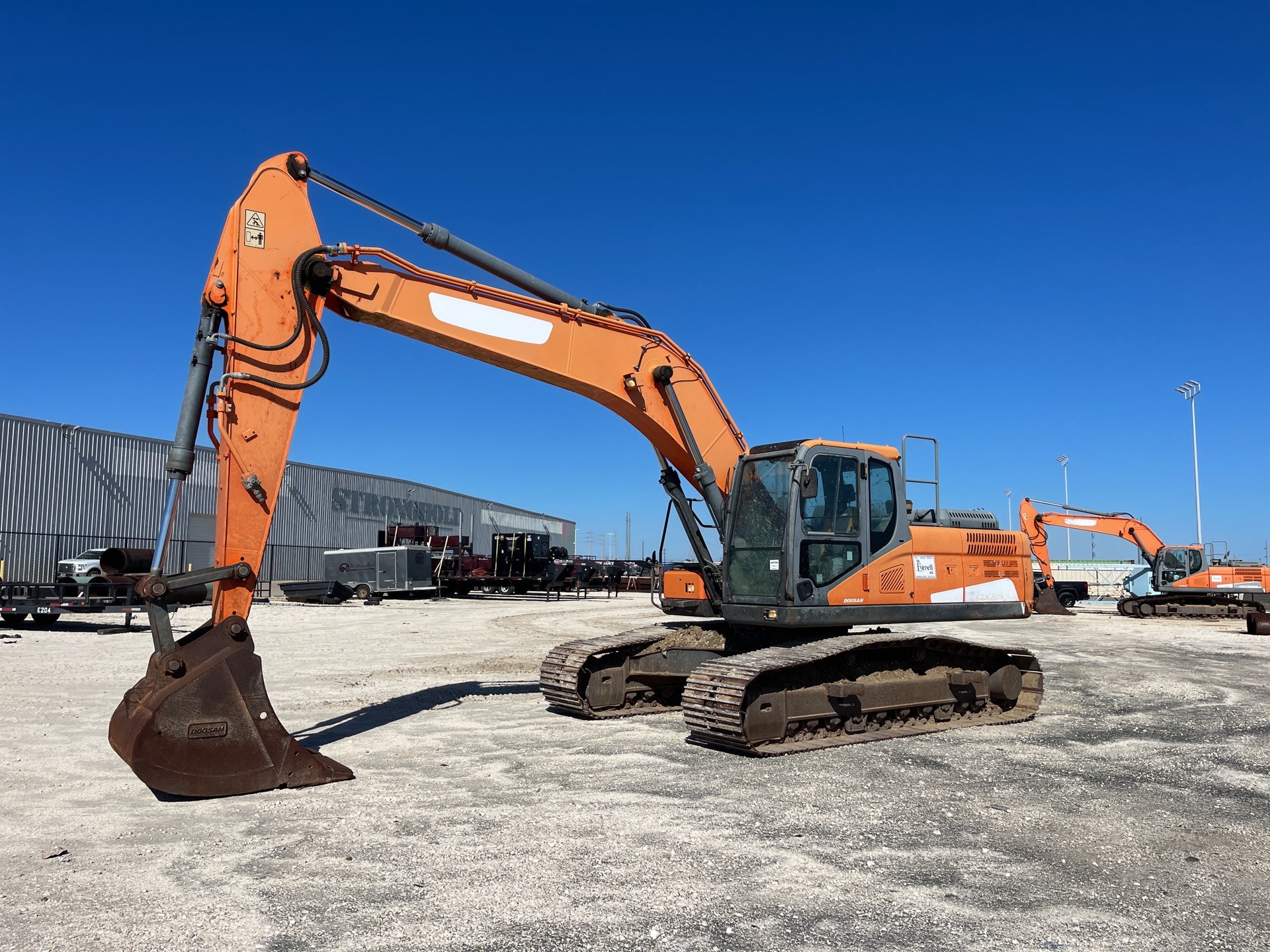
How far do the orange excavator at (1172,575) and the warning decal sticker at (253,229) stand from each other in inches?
1101

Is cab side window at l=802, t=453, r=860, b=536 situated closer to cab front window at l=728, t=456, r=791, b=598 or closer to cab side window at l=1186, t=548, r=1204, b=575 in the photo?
cab front window at l=728, t=456, r=791, b=598

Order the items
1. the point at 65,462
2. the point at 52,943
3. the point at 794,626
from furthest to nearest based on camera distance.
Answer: the point at 65,462 → the point at 794,626 → the point at 52,943

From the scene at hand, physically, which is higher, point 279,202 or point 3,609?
point 279,202

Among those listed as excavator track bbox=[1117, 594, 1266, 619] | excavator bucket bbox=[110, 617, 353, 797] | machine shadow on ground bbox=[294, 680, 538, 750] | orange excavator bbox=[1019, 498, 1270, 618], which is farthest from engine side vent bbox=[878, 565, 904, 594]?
excavator track bbox=[1117, 594, 1266, 619]

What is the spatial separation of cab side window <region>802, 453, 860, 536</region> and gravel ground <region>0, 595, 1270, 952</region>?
87.2 inches

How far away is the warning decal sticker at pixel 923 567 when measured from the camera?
999 cm

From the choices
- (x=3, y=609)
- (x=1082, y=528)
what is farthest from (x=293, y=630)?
(x=1082, y=528)

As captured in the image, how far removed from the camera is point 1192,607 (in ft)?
102

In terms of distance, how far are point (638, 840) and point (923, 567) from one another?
536 cm

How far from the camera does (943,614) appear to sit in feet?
33.4

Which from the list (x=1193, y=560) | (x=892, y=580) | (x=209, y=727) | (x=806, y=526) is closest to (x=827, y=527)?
(x=806, y=526)

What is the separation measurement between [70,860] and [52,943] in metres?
1.34

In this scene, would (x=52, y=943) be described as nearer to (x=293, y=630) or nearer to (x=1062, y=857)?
(x=1062, y=857)

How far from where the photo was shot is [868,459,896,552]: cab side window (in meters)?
9.73
